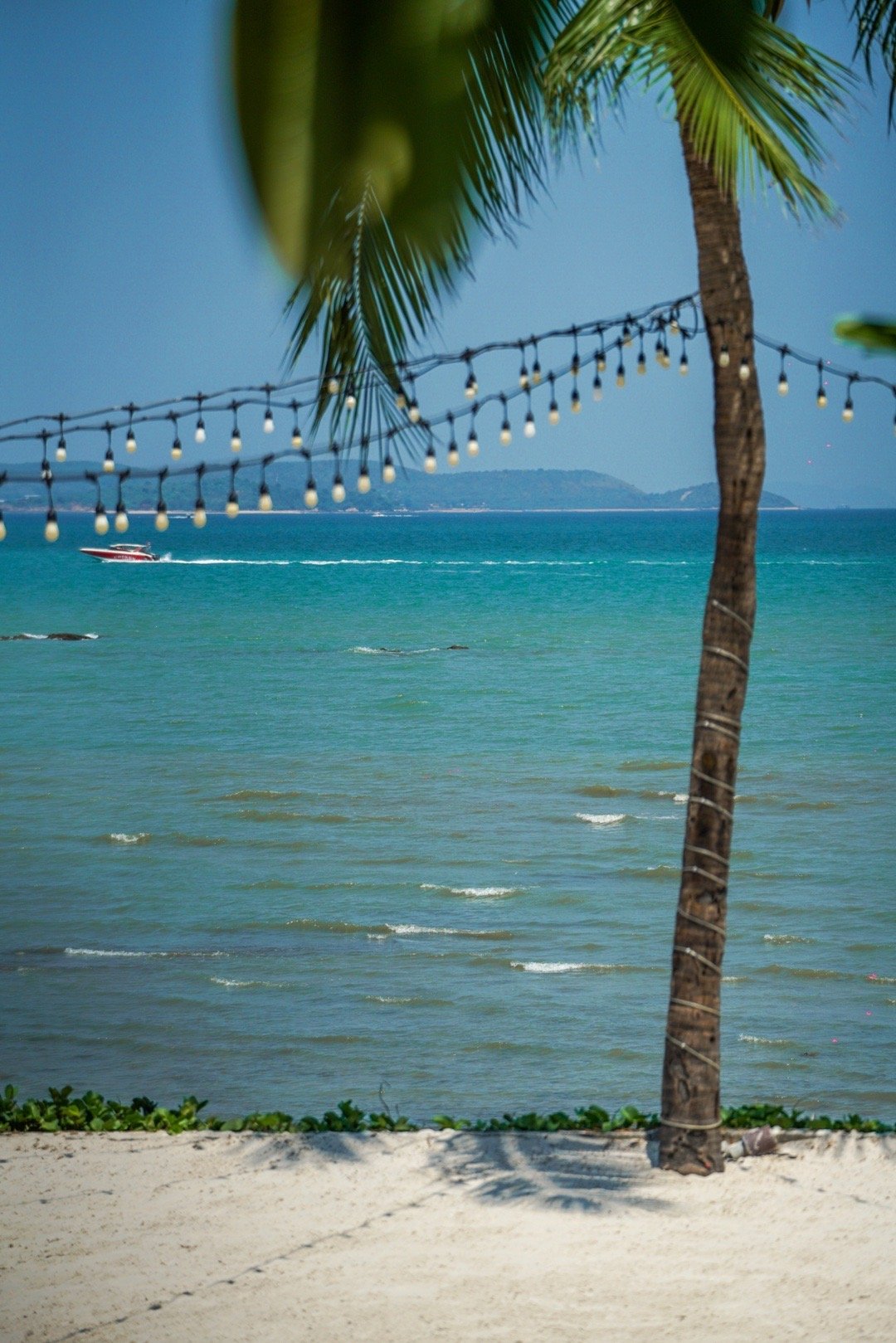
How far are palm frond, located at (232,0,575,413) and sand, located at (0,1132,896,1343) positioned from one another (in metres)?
3.74

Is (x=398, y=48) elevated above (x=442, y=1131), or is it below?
above

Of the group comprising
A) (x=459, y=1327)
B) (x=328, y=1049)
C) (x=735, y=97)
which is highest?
(x=735, y=97)

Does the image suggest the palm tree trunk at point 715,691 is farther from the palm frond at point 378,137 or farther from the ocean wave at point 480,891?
the ocean wave at point 480,891

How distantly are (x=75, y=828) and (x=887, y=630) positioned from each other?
39.9 m

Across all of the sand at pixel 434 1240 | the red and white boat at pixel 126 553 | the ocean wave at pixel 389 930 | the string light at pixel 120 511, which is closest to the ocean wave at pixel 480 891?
the ocean wave at pixel 389 930

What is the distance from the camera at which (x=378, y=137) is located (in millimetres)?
5449

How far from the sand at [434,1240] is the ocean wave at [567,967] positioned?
551 centimetres

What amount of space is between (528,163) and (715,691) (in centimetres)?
249

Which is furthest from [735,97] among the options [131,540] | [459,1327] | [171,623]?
[131,540]

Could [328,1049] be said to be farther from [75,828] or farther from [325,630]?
[325,630]

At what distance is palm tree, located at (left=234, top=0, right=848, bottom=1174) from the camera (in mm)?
5363

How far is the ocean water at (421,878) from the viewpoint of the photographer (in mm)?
11148

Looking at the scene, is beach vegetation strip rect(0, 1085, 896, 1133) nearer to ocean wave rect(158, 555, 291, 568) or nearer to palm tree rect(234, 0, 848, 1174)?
palm tree rect(234, 0, 848, 1174)

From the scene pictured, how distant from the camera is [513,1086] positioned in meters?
10.5
